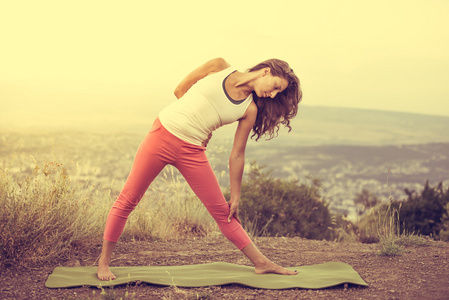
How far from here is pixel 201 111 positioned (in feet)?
13.8

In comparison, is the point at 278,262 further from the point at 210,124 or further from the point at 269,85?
the point at 269,85

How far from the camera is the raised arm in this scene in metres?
4.46

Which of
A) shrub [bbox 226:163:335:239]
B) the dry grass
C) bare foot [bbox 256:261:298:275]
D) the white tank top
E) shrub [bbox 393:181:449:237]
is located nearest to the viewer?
the white tank top

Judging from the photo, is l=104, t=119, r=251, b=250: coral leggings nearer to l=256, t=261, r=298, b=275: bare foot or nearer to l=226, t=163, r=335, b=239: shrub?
l=256, t=261, r=298, b=275: bare foot

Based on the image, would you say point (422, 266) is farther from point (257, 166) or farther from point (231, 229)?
point (257, 166)

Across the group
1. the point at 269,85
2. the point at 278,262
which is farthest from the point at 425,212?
the point at 269,85

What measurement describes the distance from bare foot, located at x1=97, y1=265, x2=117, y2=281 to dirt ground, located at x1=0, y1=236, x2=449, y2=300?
0.16 m

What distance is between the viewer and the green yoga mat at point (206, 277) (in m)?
4.50

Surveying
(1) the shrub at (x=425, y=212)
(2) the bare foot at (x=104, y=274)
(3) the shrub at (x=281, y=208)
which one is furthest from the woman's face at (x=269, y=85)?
(1) the shrub at (x=425, y=212)

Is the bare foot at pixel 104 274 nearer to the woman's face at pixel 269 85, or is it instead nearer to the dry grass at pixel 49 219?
the dry grass at pixel 49 219

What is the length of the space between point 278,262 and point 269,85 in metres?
2.23

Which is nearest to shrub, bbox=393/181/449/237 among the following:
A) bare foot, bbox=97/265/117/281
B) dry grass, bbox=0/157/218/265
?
dry grass, bbox=0/157/218/265

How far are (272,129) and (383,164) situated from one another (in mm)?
23227

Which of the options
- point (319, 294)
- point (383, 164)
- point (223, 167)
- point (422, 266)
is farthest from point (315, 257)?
point (383, 164)
